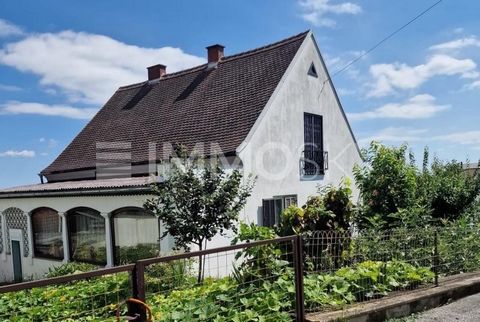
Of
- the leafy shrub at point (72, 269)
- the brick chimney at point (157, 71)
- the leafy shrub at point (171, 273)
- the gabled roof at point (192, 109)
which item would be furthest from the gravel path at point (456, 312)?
the brick chimney at point (157, 71)

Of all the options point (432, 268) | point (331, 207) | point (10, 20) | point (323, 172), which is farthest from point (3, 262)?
point (432, 268)

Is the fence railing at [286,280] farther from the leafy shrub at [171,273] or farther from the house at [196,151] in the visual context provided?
the house at [196,151]

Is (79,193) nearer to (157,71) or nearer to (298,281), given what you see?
(298,281)

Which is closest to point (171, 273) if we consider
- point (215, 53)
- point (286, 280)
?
point (286, 280)

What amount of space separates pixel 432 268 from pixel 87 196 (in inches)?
396

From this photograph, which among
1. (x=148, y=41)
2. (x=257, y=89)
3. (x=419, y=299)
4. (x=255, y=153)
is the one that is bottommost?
(x=419, y=299)

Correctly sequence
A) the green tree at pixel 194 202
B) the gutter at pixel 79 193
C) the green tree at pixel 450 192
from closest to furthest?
the green tree at pixel 194 202 → the gutter at pixel 79 193 → the green tree at pixel 450 192

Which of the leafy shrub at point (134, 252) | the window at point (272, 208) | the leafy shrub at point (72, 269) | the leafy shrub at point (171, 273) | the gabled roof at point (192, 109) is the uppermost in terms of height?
the gabled roof at point (192, 109)

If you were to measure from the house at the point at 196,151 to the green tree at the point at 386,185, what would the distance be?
10.9 feet

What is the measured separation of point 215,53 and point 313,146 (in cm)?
668

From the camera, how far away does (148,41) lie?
47.8 feet

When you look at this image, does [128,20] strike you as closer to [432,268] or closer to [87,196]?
[87,196]

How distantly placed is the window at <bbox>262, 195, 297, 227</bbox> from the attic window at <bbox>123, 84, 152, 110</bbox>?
32.5 feet

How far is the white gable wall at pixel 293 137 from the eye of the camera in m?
12.1
